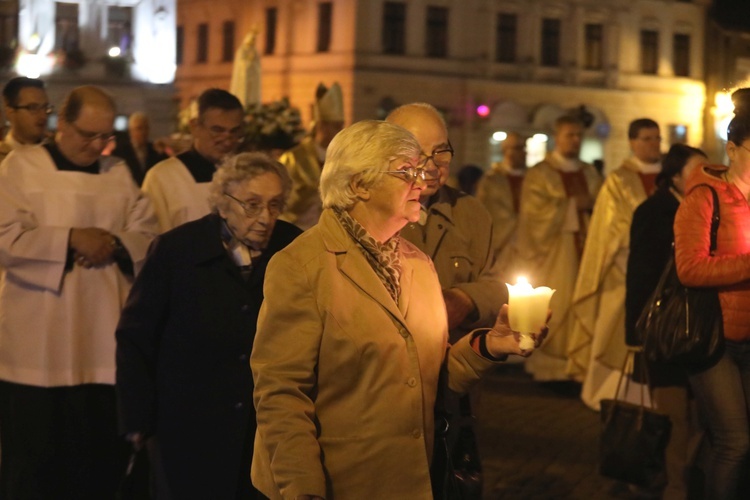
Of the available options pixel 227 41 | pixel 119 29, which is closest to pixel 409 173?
pixel 119 29

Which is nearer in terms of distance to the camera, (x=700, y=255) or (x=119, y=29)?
(x=700, y=255)

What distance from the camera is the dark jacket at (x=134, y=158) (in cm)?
1269

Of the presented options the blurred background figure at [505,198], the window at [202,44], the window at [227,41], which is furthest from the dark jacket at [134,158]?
the window at [202,44]

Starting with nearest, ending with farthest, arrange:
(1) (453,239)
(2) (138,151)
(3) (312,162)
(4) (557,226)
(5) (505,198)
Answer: (1) (453,239)
(3) (312,162)
(4) (557,226)
(5) (505,198)
(2) (138,151)

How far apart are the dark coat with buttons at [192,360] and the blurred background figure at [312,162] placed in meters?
4.01

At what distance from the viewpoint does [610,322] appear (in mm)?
10680

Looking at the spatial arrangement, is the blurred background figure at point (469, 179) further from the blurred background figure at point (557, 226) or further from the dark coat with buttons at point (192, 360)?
the dark coat with buttons at point (192, 360)

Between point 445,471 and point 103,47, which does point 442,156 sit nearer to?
point 445,471

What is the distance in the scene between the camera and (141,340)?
224 inches

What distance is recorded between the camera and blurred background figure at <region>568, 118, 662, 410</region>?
1037 cm

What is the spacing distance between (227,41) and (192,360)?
51.7m

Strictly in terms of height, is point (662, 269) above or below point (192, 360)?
above

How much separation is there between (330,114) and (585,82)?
4337 centimetres

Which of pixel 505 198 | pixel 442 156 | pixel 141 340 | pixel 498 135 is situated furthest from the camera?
pixel 498 135
